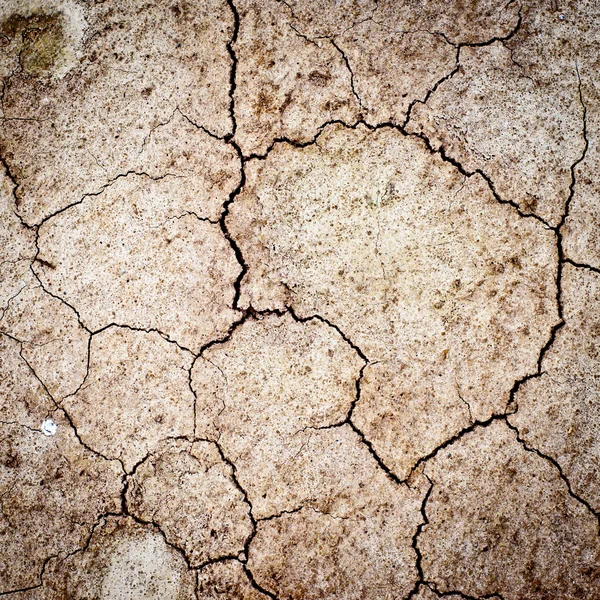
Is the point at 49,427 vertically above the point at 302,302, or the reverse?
the point at 302,302

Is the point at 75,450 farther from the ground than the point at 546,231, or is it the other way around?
the point at 546,231

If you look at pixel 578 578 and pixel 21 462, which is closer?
pixel 578 578

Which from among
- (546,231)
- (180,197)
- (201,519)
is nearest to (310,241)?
(180,197)

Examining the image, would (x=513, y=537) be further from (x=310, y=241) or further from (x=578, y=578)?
(x=310, y=241)

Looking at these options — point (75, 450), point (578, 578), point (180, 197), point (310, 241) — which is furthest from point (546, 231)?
point (75, 450)

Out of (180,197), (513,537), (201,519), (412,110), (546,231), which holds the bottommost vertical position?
(513,537)

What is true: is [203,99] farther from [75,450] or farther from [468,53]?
[75,450]
